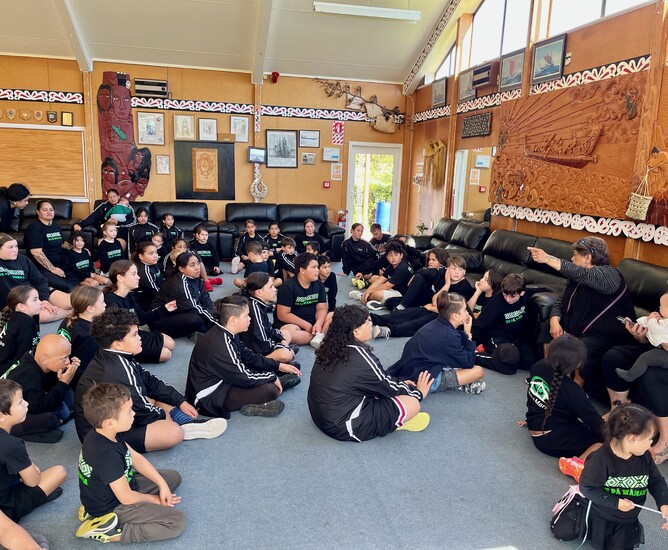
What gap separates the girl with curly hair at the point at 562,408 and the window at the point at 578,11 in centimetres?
391

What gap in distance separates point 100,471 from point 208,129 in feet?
28.0

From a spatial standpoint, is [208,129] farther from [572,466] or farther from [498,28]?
[572,466]

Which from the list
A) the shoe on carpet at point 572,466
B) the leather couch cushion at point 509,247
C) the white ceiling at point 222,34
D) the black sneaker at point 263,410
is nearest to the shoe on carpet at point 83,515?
the black sneaker at point 263,410

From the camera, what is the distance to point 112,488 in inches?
88.3

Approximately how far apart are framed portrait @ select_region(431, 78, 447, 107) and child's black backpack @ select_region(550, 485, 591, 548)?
7.89m

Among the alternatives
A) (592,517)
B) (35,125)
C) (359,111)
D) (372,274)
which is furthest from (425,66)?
(592,517)

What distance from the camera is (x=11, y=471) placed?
2.23 meters

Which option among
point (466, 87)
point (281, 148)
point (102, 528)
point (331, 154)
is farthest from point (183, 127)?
point (102, 528)

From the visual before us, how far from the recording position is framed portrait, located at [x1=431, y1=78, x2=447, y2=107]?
360 inches

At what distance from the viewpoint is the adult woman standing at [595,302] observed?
3.78 metres

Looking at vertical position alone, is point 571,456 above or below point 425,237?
below

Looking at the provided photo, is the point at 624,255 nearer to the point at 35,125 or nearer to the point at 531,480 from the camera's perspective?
the point at 531,480

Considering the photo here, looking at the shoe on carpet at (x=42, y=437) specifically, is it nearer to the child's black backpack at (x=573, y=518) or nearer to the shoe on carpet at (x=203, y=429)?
the shoe on carpet at (x=203, y=429)

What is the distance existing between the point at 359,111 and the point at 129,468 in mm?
9192
